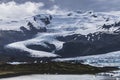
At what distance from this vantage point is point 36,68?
172125mm

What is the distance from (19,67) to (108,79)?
201 feet

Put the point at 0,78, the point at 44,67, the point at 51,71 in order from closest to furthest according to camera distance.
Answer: the point at 0,78
the point at 51,71
the point at 44,67

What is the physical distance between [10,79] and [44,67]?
176 ft

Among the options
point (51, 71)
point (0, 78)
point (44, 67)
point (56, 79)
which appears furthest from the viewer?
point (44, 67)

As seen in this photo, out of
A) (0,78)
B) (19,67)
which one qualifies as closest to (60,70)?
(19,67)

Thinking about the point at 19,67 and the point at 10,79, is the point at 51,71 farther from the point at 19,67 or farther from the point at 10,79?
the point at 10,79

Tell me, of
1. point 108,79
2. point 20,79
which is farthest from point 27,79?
point 108,79

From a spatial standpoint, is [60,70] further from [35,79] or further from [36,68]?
[35,79]

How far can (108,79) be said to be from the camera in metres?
123

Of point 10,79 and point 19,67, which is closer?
point 10,79

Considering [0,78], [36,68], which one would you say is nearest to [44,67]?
[36,68]

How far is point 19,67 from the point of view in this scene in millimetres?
176625

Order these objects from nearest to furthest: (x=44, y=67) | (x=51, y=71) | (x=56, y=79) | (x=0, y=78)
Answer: (x=56, y=79)
(x=0, y=78)
(x=51, y=71)
(x=44, y=67)

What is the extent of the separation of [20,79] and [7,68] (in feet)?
160
